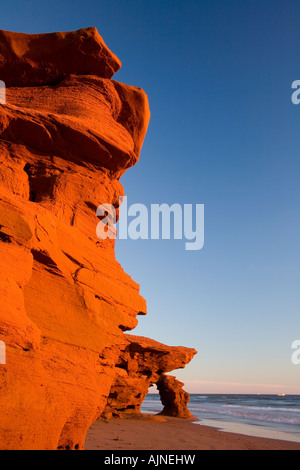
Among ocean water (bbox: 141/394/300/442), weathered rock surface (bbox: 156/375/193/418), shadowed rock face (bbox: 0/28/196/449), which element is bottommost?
ocean water (bbox: 141/394/300/442)

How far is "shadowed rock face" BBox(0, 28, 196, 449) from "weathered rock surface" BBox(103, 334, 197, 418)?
15.1 metres

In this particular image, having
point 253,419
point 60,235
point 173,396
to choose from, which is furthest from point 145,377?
point 60,235

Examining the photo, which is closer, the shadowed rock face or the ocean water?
the shadowed rock face

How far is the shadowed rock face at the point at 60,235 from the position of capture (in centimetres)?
548

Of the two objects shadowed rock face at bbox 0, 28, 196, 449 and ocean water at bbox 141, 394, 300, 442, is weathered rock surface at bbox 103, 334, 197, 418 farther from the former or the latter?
shadowed rock face at bbox 0, 28, 196, 449

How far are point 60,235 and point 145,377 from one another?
20932mm

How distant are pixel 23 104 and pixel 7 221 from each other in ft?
15.5

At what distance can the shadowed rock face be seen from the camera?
5480mm

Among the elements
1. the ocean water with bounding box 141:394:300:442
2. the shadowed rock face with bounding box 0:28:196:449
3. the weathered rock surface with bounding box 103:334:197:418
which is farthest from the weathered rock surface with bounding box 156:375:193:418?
the shadowed rock face with bounding box 0:28:196:449

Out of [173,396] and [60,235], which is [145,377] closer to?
[173,396]

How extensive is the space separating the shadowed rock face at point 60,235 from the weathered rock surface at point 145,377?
1508cm

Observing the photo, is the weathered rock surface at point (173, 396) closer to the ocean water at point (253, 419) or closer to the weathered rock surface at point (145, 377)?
the weathered rock surface at point (145, 377)

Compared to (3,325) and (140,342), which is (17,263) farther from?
(140,342)

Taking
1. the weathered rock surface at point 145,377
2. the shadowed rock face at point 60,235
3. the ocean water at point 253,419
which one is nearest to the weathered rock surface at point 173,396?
the weathered rock surface at point 145,377
